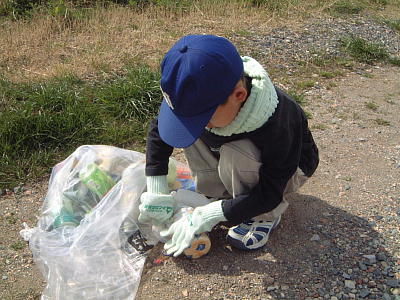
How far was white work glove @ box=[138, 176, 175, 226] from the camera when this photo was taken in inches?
80.4

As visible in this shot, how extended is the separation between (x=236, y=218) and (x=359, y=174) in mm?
1115

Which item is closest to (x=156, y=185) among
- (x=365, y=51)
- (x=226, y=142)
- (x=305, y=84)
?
(x=226, y=142)

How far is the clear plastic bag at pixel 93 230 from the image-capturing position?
6.36ft

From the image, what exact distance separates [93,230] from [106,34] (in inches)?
110

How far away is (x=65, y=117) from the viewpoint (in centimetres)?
297

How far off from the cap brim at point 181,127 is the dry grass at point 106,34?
206 centimetres

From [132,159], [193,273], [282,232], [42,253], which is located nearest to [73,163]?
[132,159]

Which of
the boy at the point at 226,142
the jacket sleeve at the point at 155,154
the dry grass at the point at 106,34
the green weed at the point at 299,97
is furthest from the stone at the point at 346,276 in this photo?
the dry grass at the point at 106,34

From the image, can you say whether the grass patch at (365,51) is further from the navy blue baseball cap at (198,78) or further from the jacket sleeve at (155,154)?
the navy blue baseball cap at (198,78)

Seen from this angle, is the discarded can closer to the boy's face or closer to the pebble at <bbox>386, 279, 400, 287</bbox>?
the boy's face

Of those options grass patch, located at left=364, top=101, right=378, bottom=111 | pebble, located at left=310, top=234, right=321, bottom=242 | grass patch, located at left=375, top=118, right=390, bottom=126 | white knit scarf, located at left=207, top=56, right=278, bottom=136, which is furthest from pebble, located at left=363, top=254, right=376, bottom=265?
grass patch, located at left=364, top=101, right=378, bottom=111

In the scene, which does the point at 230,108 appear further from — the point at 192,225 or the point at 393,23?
the point at 393,23

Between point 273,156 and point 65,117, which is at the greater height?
point 273,156

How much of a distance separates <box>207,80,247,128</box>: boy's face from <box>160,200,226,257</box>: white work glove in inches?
13.8
